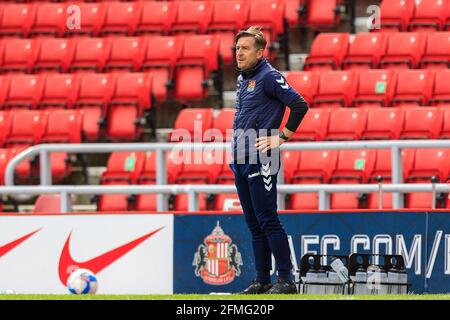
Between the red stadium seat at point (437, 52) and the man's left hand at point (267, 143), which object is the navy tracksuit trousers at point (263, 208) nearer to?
the man's left hand at point (267, 143)

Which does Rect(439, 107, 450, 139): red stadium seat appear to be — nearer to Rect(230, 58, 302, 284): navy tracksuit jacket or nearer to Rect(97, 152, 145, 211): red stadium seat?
Rect(97, 152, 145, 211): red stadium seat

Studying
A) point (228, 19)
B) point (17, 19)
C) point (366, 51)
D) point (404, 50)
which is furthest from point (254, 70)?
point (17, 19)

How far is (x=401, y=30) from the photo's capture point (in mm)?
16219

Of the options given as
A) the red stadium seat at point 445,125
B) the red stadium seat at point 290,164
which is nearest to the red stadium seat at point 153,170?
the red stadium seat at point 290,164

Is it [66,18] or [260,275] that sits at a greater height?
[66,18]

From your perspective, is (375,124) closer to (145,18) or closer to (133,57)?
(133,57)

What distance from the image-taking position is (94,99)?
16359 mm

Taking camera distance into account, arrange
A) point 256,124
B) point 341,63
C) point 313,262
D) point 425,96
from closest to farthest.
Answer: point 256,124
point 313,262
point 425,96
point 341,63

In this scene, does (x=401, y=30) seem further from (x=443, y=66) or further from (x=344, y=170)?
(x=344, y=170)

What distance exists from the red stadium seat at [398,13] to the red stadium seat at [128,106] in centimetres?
301

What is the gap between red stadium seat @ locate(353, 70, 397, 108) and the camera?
586 inches
